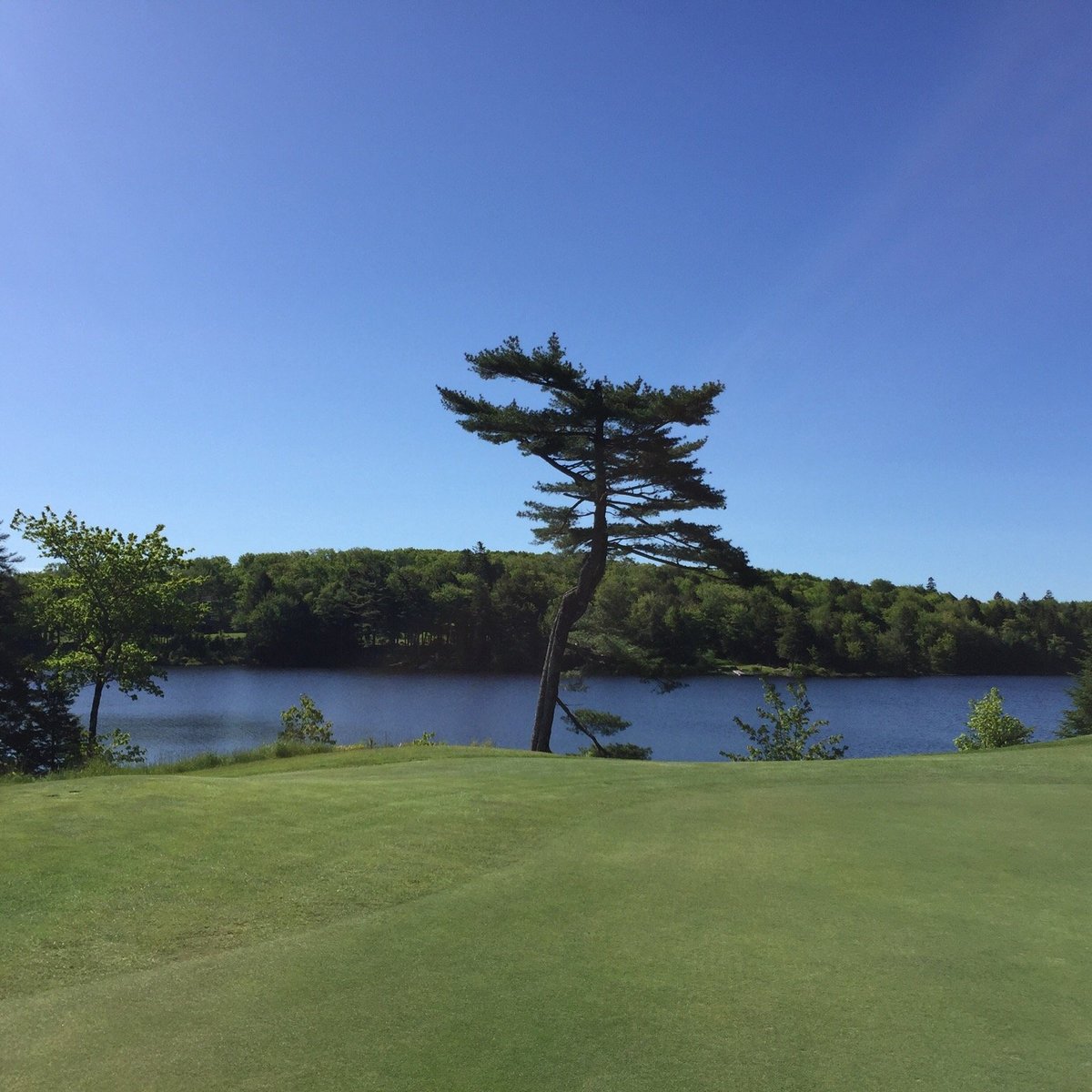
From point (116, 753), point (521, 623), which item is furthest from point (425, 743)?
point (521, 623)

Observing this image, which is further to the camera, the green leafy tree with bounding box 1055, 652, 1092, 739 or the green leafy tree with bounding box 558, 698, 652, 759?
the green leafy tree with bounding box 1055, 652, 1092, 739

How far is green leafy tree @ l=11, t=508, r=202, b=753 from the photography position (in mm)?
27141

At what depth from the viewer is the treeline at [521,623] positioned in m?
60.6

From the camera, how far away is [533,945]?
4301 mm

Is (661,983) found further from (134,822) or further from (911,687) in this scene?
(911,687)

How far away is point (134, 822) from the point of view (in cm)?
641

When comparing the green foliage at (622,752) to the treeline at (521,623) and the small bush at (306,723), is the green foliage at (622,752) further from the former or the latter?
the treeline at (521,623)

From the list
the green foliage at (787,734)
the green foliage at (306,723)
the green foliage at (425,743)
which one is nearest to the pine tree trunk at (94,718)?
the green foliage at (306,723)

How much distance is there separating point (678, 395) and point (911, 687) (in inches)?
1778

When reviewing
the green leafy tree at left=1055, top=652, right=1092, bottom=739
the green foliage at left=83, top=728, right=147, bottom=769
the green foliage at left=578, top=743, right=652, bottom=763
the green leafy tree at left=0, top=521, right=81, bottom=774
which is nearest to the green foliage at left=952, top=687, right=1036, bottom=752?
the green foliage at left=578, top=743, right=652, bottom=763

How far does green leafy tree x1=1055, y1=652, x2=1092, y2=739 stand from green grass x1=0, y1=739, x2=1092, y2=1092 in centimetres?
3624

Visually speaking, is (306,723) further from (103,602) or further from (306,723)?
(103,602)

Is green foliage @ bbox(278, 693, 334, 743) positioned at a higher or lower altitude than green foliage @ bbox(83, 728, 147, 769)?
higher

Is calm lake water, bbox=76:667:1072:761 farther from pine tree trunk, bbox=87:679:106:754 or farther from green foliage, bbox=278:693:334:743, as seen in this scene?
green foliage, bbox=278:693:334:743
